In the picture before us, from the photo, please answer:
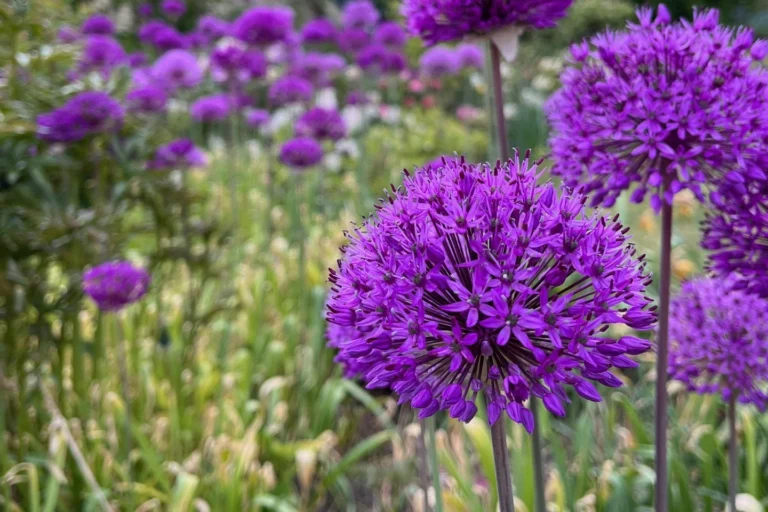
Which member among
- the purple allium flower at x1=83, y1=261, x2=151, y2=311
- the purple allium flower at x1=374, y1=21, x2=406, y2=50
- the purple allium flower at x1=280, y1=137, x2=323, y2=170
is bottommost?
the purple allium flower at x1=83, y1=261, x2=151, y2=311

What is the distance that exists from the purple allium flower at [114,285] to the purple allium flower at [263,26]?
7.85ft

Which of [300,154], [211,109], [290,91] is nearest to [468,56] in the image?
[290,91]

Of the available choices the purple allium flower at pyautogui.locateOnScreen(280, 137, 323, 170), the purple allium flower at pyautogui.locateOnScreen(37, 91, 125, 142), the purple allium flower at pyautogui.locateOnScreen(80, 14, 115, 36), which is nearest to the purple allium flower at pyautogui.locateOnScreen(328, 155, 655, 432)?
the purple allium flower at pyautogui.locateOnScreen(37, 91, 125, 142)

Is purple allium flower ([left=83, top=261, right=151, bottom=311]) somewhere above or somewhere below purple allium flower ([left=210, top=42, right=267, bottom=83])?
below

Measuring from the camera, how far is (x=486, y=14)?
1.56 meters

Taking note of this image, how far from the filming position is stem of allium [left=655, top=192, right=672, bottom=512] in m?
1.28

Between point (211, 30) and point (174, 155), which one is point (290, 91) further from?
point (174, 155)

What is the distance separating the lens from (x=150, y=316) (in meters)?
3.77

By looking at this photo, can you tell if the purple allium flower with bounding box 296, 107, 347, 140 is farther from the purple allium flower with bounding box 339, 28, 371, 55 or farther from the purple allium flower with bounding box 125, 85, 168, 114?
the purple allium flower with bounding box 339, 28, 371, 55

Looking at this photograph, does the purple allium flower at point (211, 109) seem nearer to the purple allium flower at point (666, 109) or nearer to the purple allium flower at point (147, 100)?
the purple allium flower at point (147, 100)

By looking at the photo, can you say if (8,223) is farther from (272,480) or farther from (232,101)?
(232,101)

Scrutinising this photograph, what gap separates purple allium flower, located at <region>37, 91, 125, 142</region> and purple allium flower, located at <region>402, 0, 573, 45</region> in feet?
4.51

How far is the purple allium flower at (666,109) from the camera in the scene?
122 centimetres

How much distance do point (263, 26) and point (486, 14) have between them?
284 cm
